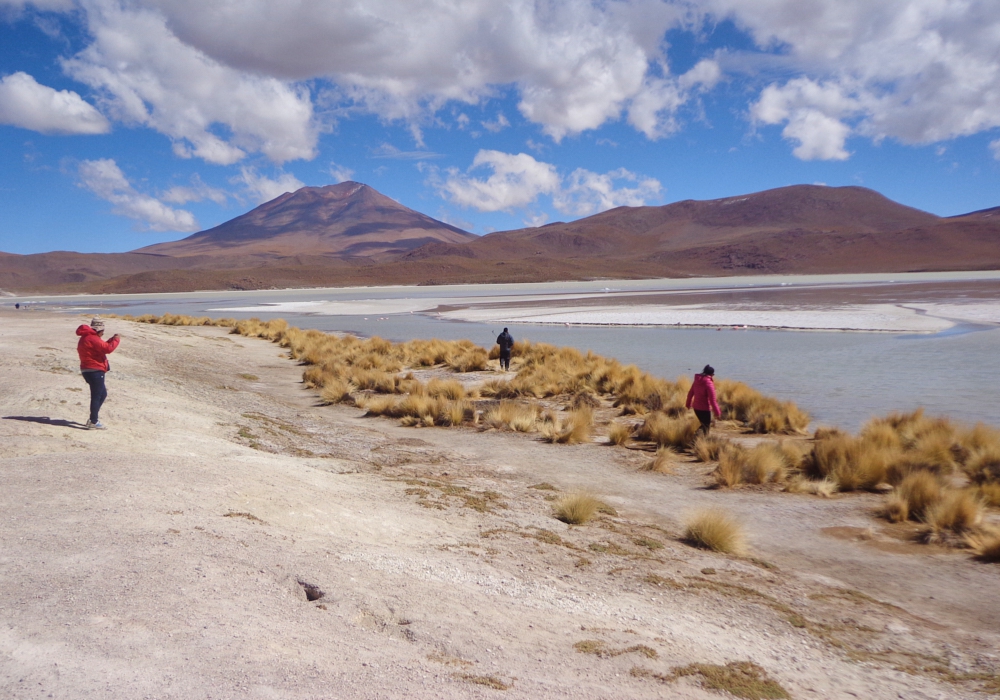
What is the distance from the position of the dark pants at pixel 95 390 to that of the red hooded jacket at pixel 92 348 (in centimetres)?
10

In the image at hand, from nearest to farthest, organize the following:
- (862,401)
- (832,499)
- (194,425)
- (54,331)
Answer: (832,499), (194,425), (862,401), (54,331)

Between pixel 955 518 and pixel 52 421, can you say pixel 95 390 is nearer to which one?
pixel 52 421

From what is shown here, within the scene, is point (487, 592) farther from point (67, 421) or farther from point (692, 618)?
point (67, 421)

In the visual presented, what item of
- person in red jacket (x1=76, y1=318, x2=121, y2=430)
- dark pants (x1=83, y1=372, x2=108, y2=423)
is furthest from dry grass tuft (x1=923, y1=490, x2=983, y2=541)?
dark pants (x1=83, y1=372, x2=108, y2=423)

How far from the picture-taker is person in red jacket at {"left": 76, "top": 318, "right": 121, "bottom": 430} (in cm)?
839

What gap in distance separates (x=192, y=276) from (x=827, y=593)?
141359 mm

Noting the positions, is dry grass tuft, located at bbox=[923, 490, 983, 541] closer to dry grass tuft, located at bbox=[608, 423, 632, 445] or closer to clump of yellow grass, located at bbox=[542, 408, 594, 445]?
dry grass tuft, located at bbox=[608, 423, 632, 445]

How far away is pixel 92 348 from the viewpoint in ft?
27.6

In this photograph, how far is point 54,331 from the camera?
22047mm

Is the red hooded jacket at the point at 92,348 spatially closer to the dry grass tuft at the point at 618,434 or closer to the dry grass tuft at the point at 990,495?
the dry grass tuft at the point at 618,434

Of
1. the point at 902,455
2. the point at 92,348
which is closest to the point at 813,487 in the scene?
the point at 902,455

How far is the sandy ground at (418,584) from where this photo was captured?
349 centimetres

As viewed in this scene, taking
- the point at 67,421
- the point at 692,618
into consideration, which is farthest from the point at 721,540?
the point at 67,421

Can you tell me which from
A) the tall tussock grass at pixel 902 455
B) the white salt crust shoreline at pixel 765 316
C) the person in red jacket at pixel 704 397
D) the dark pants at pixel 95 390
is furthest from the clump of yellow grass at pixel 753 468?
the white salt crust shoreline at pixel 765 316
